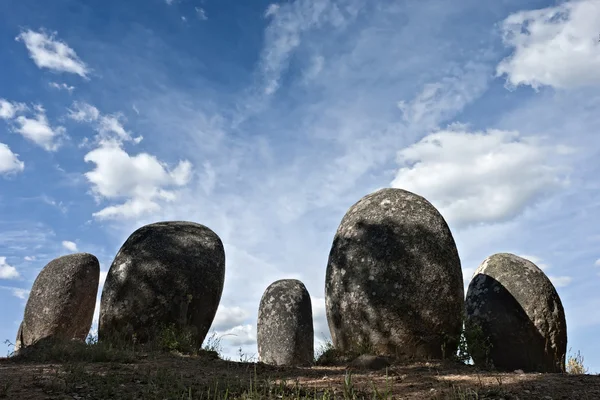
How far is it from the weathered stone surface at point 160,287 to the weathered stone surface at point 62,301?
3262 millimetres

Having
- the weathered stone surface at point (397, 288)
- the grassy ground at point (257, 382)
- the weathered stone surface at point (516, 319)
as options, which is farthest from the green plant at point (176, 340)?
the weathered stone surface at point (516, 319)

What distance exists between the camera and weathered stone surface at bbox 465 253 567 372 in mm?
10320

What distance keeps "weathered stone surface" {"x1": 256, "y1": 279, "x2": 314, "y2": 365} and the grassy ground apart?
5.53 metres

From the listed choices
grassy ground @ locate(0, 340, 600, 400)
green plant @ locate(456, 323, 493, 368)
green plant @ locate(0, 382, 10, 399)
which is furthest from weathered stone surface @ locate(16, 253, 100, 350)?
green plant @ locate(456, 323, 493, 368)

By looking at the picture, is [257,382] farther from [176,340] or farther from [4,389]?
[176,340]

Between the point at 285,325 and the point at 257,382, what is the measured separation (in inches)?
318

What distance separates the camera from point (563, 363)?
35.6ft

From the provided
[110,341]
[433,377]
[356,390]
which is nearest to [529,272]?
[433,377]

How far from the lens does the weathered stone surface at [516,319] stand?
1032 cm

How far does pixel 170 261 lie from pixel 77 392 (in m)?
5.50

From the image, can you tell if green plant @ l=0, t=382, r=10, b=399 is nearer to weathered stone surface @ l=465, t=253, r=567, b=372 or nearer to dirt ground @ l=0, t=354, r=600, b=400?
dirt ground @ l=0, t=354, r=600, b=400

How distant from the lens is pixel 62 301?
14969 mm

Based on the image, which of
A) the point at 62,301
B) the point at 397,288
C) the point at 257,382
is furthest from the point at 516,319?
the point at 62,301

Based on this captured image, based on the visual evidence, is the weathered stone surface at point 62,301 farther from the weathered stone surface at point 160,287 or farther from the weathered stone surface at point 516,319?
the weathered stone surface at point 516,319
